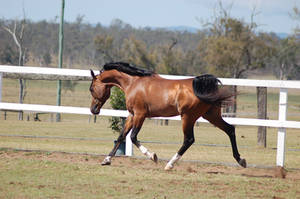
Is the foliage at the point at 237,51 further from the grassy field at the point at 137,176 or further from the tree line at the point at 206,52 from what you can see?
the grassy field at the point at 137,176

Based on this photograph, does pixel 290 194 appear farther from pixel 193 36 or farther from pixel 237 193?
pixel 193 36

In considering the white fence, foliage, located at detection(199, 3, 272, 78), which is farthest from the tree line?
the white fence

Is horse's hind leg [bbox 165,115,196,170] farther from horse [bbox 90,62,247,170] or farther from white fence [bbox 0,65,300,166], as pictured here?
white fence [bbox 0,65,300,166]

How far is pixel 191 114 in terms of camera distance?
26.8 feet

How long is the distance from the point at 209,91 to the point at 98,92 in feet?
6.82


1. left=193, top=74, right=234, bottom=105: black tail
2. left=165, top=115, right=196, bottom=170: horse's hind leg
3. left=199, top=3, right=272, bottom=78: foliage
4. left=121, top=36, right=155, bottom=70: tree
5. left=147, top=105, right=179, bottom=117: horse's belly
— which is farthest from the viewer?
left=121, top=36, right=155, bottom=70: tree

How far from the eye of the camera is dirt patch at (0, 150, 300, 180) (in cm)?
847

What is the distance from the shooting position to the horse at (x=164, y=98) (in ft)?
26.8

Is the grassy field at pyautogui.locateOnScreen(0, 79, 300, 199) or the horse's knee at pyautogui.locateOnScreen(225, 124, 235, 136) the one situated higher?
the horse's knee at pyautogui.locateOnScreen(225, 124, 235, 136)

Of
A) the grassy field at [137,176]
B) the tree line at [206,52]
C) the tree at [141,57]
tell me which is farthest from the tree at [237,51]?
the grassy field at [137,176]

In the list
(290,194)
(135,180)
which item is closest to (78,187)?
(135,180)

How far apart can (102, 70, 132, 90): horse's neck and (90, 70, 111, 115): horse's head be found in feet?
0.33

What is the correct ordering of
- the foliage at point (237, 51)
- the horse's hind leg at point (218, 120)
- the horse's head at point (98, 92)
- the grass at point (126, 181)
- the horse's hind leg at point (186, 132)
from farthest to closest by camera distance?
the foliage at point (237, 51)
the horse's head at point (98, 92)
the horse's hind leg at point (218, 120)
the horse's hind leg at point (186, 132)
the grass at point (126, 181)

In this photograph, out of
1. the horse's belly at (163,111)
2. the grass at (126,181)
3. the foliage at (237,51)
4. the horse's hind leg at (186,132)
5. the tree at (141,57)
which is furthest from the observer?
the tree at (141,57)
